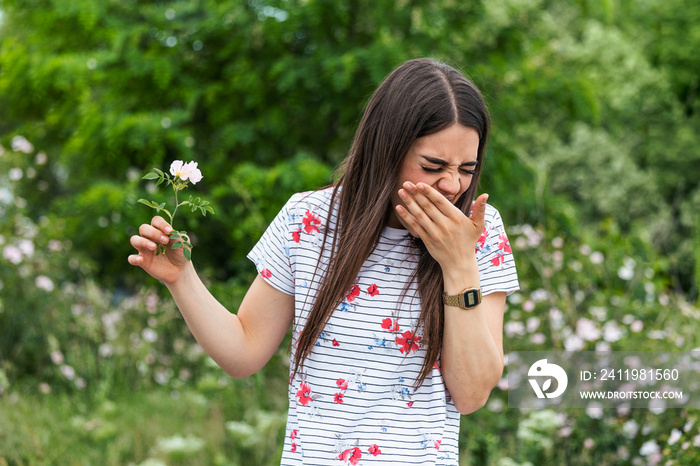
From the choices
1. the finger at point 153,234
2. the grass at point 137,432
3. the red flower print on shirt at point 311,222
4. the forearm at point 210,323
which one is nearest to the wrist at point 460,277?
the red flower print on shirt at point 311,222

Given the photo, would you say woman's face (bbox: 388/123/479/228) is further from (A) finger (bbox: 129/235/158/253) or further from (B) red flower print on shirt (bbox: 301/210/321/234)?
(A) finger (bbox: 129/235/158/253)

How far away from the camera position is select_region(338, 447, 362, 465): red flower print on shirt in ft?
4.90

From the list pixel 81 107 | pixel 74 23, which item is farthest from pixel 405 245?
pixel 74 23

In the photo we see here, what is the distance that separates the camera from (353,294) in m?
1.56

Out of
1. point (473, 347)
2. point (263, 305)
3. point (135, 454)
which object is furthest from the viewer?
point (135, 454)

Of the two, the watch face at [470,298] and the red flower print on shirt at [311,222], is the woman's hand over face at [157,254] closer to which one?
the red flower print on shirt at [311,222]

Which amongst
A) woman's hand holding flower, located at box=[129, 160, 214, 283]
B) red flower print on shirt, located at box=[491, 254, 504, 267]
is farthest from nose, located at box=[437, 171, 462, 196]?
woman's hand holding flower, located at box=[129, 160, 214, 283]

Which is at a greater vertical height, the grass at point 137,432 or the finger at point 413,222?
the finger at point 413,222

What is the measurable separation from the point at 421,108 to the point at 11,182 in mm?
4854

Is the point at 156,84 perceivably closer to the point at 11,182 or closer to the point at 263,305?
the point at 11,182

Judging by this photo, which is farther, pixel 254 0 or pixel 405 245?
pixel 254 0

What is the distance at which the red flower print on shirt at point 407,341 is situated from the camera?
1.52m

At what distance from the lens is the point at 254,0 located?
5312mm

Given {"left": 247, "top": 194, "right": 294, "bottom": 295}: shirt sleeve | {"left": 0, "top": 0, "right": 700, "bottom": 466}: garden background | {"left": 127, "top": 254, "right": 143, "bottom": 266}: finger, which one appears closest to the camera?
{"left": 127, "top": 254, "right": 143, "bottom": 266}: finger
